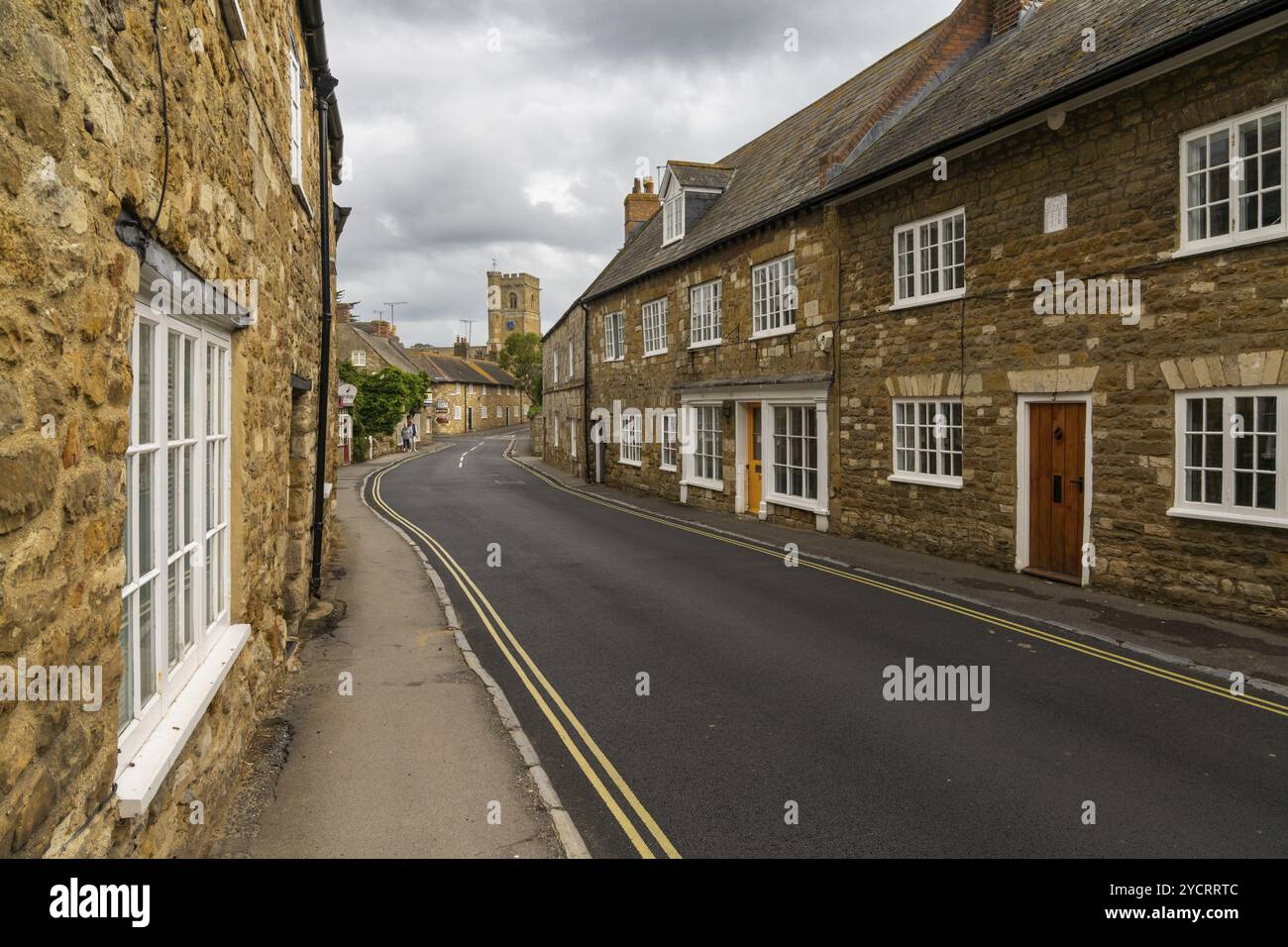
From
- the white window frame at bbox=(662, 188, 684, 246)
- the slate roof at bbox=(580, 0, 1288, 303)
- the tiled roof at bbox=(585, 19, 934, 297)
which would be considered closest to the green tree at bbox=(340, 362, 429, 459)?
the tiled roof at bbox=(585, 19, 934, 297)

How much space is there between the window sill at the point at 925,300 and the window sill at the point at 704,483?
6.95 m

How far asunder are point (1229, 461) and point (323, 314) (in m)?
11.1

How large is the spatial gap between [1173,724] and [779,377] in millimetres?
11521

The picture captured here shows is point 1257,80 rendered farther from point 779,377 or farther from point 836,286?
point 779,377

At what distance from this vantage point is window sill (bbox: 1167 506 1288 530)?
28.5ft

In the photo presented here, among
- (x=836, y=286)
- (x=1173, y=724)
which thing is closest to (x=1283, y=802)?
(x=1173, y=724)

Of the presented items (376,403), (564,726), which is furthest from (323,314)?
(376,403)

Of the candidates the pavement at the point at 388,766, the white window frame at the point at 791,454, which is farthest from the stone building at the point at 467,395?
the pavement at the point at 388,766

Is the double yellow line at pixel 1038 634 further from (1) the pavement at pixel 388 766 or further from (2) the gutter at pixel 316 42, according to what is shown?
(2) the gutter at pixel 316 42

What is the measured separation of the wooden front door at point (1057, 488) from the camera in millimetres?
10984

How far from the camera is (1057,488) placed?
11.3m

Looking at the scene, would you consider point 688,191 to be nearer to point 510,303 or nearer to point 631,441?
point 631,441

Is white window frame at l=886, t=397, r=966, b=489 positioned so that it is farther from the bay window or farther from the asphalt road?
the asphalt road

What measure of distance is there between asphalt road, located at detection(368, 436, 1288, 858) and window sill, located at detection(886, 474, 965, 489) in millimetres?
3080
